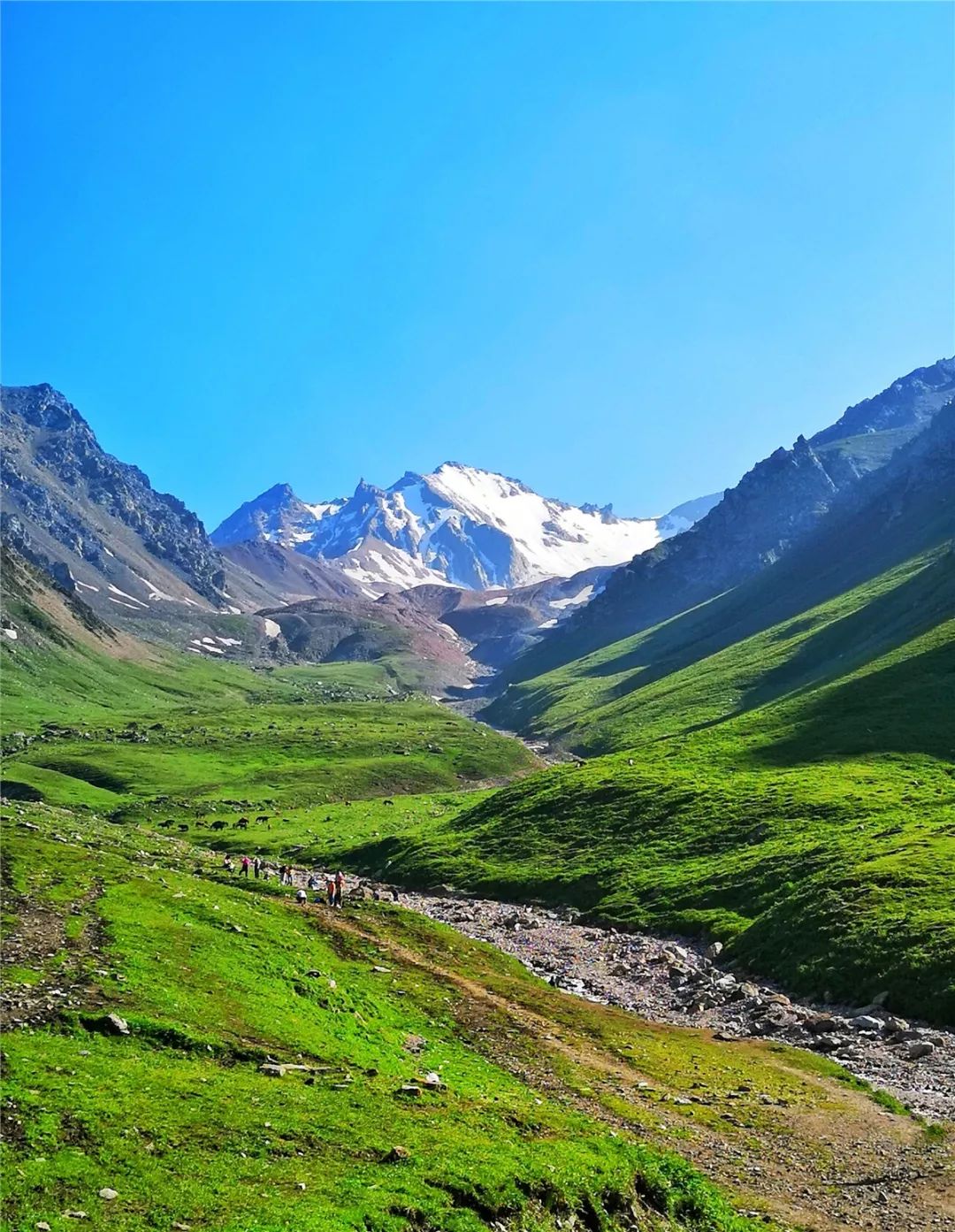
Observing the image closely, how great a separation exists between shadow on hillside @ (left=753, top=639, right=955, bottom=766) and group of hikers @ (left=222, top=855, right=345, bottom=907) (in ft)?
200

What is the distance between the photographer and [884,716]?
114188 mm

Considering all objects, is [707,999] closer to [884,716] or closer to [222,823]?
[884,716]

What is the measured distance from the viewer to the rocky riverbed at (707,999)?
40.1m

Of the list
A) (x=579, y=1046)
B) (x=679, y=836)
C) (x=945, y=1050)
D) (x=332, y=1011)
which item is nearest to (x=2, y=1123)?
(x=332, y=1011)

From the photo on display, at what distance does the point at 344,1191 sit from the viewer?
20984 millimetres

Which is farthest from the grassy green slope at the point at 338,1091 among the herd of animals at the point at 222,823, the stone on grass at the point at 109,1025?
the herd of animals at the point at 222,823

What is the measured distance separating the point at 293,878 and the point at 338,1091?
64330mm

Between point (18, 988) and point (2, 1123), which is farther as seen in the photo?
point (18, 988)

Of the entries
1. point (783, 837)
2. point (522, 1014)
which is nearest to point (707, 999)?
point (522, 1014)

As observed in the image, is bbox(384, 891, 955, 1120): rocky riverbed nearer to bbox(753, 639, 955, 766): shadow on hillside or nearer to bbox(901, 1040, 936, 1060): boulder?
bbox(901, 1040, 936, 1060): boulder

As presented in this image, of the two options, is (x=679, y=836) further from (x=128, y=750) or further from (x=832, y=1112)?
(x=128, y=750)

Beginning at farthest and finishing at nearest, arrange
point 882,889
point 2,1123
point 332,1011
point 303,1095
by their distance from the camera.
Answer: point 882,889 < point 332,1011 < point 303,1095 < point 2,1123

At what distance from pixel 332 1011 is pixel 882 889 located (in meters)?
39.6

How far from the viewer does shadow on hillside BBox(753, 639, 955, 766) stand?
10494 centimetres
